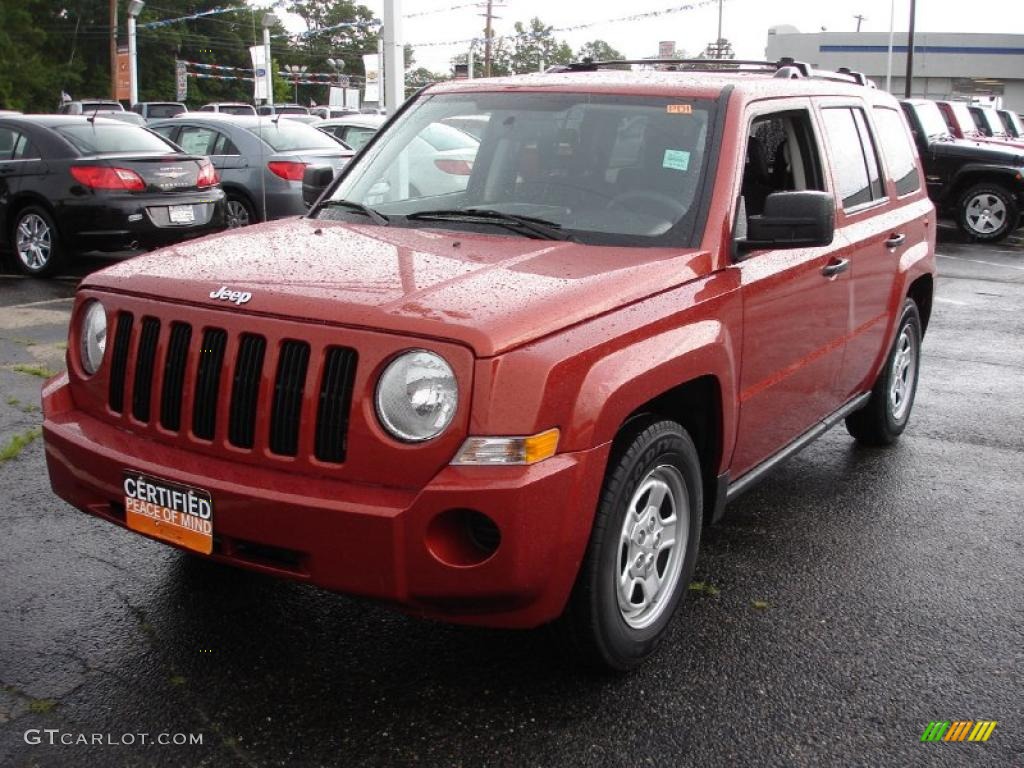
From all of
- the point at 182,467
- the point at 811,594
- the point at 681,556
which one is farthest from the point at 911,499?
the point at 182,467

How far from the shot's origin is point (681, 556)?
372 centimetres

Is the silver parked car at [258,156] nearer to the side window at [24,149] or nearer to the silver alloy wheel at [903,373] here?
the side window at [24,149]

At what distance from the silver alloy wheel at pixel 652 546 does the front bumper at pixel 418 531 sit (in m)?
0.38

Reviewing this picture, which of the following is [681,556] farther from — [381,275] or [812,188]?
[812,188]

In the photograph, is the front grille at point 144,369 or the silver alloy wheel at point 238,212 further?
the silver alloy wheel at point 238,212

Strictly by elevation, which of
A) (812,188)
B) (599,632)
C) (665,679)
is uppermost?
(812,188)

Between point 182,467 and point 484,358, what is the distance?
964 mm

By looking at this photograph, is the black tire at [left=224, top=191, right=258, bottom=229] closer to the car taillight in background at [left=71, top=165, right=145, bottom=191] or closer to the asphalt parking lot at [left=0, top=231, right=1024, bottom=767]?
the car taillight in background at [left=71, top=165, right=145, bottom=191]

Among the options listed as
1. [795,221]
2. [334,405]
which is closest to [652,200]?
[795,221]

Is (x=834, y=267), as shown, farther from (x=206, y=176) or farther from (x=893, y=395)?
(x=206, y=176)

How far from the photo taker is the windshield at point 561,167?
4023mm

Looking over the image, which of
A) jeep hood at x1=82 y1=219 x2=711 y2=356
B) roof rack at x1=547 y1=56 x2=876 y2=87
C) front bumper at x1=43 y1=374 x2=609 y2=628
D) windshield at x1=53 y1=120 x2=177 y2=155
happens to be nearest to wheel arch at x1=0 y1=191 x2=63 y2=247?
windshield at x1=53 y1=120 x2=177 y2=155

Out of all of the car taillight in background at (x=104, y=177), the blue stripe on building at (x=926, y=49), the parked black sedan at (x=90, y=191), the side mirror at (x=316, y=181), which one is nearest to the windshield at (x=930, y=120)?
the parked black sedan at (x=90, y=191)

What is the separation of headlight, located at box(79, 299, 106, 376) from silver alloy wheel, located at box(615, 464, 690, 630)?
5.72ft
